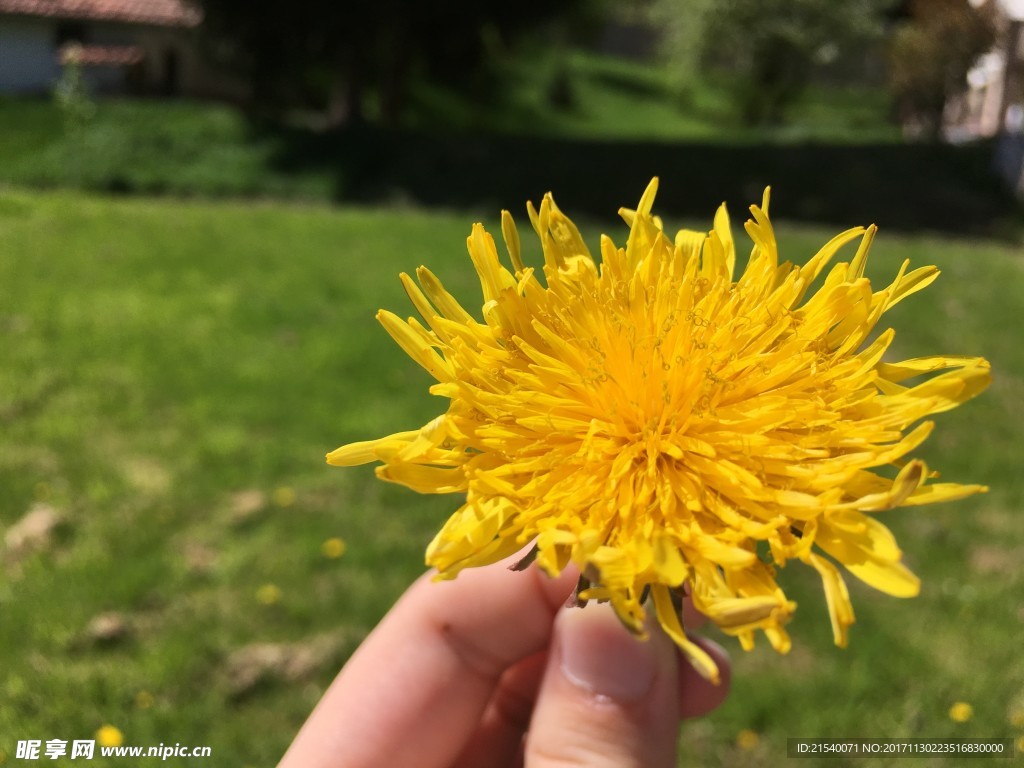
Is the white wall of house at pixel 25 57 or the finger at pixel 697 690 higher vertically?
the white wall of house at pixel 25 57

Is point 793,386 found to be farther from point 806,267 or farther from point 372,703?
point 372,703

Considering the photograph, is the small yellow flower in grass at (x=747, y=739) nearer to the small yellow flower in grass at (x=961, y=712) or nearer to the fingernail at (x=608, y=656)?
the small yellow flower in grass at (x=961, y=712)

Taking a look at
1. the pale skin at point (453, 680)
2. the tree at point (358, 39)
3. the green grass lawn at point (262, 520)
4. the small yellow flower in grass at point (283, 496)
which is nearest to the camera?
the pale skin at point (453, 680)

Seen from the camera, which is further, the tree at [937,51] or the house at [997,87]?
the tree at [937,51]

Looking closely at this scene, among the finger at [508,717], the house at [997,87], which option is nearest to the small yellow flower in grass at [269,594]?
the finger at [508,717]

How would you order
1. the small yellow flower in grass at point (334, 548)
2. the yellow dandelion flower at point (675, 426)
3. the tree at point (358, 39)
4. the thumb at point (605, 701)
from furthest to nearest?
1. the tree at point (358, 39)
2. the small yellow flower in grass at point (334, 548)
3. the thumb at point (605, 701)
4. the yellow dandelion flower at point (675, 426)

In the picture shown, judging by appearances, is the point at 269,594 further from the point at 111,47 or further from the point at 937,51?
the point at 937,51

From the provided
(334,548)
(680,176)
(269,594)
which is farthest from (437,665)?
(680,176)

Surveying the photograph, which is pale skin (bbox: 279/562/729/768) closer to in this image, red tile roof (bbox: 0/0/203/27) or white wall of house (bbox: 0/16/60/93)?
red tile roof (bbox: 0/0/203/27)
